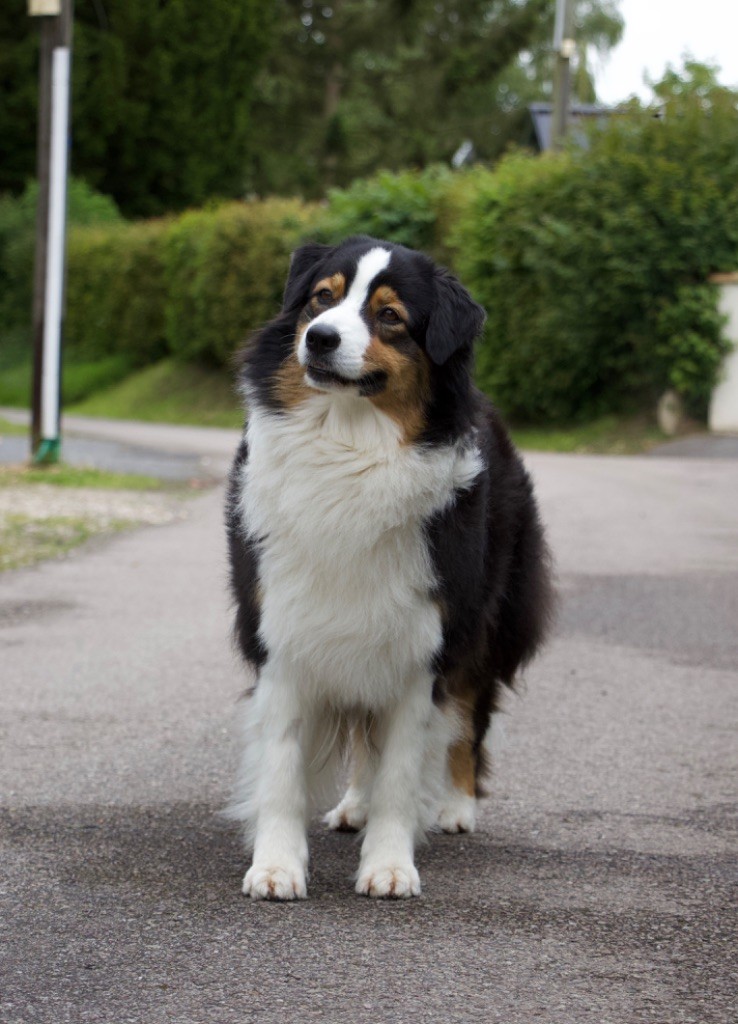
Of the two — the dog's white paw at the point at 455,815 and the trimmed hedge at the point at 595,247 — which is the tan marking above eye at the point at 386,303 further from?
the trimmed hedge at the point at 595,247

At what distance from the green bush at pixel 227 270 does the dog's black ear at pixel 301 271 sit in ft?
75.6

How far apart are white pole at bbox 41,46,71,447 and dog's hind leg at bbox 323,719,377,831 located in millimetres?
10603

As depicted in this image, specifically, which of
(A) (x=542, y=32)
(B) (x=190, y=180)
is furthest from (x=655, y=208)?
(A) (x=542, y=32)

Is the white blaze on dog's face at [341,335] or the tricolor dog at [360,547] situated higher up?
the white blaze on dog's face at [341,335]

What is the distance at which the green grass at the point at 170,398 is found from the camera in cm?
2922

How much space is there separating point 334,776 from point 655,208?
17.2 metres

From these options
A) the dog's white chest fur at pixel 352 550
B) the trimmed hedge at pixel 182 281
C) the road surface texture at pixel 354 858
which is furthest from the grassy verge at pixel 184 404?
the dog's white chest fur at pixel 352 550

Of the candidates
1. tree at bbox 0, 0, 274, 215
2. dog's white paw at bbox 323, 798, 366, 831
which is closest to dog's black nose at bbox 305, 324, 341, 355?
dog's white paw at bbox 323, 798, 366, 831

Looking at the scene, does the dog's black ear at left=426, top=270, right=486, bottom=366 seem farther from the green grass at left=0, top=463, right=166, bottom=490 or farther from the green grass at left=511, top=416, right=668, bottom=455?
the green grass at left=511, top=416, right=668, bottom=455

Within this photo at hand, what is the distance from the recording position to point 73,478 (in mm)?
13938

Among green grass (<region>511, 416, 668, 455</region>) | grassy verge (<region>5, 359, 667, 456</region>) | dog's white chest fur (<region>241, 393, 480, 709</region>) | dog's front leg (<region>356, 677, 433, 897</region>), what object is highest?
dog's white chest fur (<region>241, 393, 480, 709</region>)

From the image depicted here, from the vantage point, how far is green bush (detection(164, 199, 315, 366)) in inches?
1123

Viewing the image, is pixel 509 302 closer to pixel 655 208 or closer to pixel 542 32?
pixel 655 208

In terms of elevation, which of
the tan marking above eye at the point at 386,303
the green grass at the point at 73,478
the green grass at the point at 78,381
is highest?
the tan marking above eye at the point at 386,303
